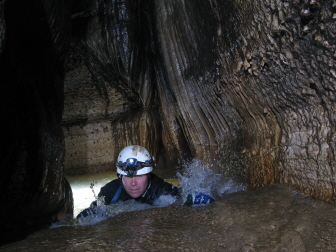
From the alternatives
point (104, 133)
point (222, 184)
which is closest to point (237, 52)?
point (222, 184)

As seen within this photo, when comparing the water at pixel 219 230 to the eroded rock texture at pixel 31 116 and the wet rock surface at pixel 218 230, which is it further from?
the eroded rock texture at pixel 31 116

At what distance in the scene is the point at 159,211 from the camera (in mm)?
2127

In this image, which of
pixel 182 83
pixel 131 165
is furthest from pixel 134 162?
pixel 182 83

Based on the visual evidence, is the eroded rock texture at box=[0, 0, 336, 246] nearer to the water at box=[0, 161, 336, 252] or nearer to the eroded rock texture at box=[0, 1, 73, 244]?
the eroded rock texture at box=[0, 1, 73, 244]

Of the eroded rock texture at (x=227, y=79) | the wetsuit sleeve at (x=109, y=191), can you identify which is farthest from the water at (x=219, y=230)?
the wetsuit sleeve at (x=109, y=191)

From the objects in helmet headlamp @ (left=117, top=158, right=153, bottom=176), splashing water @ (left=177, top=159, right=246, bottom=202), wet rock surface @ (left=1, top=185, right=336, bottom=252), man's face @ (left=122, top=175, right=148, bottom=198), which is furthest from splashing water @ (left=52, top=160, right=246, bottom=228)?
wet rock surface @ (left=1, top=185, right=336, bottom=252)

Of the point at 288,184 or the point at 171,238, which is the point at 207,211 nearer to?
the point at 171,238

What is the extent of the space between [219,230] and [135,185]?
163 cm

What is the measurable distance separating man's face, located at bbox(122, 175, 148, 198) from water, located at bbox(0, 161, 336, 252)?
93 centimetres

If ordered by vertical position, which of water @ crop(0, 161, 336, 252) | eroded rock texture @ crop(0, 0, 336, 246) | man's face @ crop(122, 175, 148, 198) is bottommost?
water @ crop(0, 161, 336, 252)

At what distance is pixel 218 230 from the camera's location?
157cm

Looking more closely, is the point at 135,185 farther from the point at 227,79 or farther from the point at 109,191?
the point at 227,79

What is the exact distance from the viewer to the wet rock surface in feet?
4.46

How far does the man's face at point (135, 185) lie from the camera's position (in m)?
3.06
